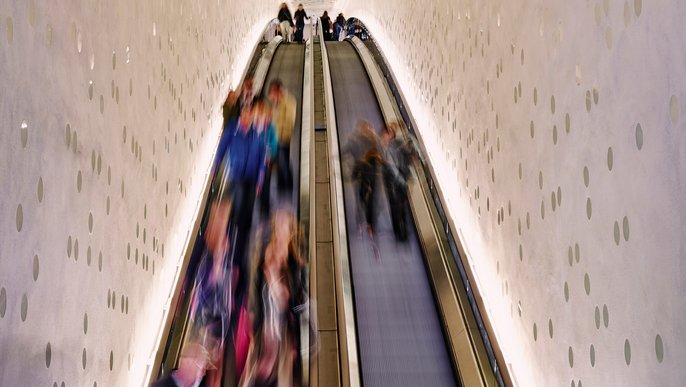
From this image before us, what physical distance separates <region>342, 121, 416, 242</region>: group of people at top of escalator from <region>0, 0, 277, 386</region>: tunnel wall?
165 cm

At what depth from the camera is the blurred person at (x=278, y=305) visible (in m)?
4.70

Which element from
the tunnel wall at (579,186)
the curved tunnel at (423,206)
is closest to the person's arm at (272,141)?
the curved tunnel at (423,206)

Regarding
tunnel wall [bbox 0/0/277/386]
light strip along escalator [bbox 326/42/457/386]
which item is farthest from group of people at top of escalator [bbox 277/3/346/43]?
tunnel wall [bbox 0/0/277/386]

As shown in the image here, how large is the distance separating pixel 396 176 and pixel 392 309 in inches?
70.1

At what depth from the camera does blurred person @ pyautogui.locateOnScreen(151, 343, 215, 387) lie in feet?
13.4

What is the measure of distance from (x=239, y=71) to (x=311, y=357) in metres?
7.35

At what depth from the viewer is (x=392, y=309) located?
5.54m

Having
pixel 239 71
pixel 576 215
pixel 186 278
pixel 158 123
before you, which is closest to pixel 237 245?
pixel 186 278

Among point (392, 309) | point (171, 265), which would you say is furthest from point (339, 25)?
point (392, 309)

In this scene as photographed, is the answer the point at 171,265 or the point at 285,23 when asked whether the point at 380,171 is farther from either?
the point at 285,23

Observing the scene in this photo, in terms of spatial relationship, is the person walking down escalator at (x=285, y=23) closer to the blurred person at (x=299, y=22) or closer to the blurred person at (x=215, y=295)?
the blurred person at (x=299, y=22)

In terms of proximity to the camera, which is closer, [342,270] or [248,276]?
[248,276]

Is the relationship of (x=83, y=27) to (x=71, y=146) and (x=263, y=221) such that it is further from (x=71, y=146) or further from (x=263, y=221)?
(x=263, y=221)

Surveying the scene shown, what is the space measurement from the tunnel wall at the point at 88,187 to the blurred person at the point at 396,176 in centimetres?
190
